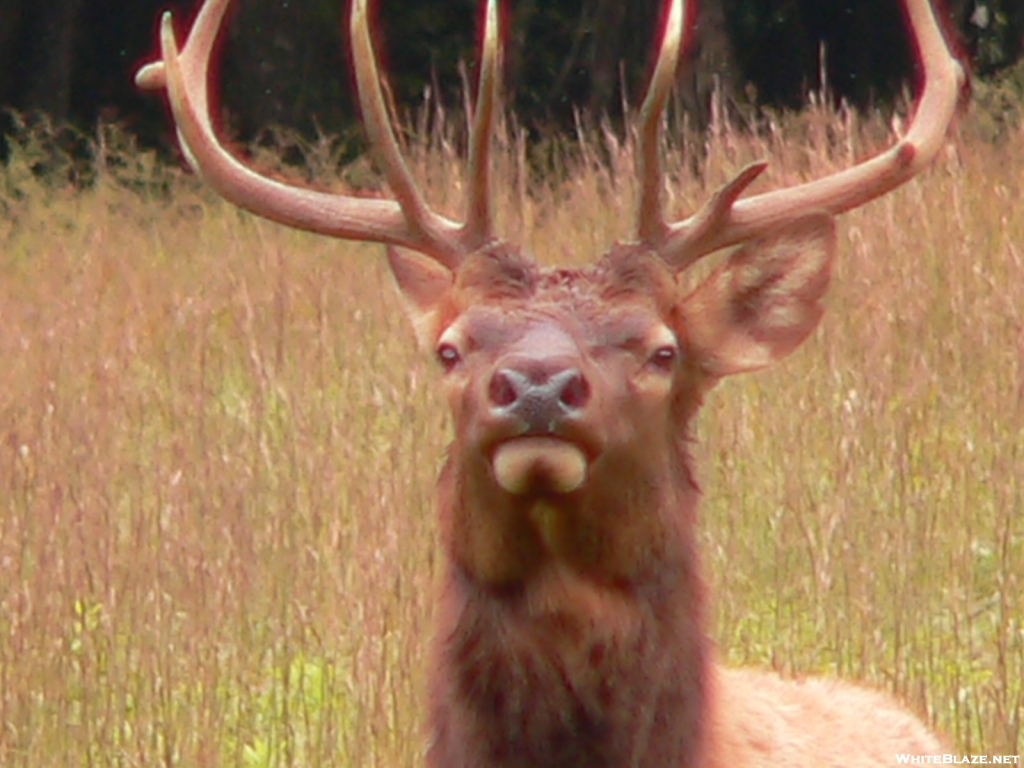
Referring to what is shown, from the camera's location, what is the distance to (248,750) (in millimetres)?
5426

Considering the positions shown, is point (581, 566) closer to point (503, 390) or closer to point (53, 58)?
point (503, 390)

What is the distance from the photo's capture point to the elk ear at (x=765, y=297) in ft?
14.0

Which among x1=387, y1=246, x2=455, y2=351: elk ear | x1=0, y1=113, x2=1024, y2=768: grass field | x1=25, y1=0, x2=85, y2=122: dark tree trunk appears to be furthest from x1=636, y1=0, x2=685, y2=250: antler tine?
x1=25, y1=0, x2=85, y2=122: dark tree trunk

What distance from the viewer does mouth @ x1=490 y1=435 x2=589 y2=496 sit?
11.8 feet

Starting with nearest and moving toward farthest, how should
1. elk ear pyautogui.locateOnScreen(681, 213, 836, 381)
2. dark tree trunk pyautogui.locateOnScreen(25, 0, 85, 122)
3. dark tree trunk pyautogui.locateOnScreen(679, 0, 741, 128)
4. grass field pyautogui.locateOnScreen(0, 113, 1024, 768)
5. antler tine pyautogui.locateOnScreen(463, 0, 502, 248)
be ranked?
antler tine pyautogui.locateOnScreen(463, 0, 502, 248)
elk ear pyautogui.locateOnScreen(681, 213, 836, 381)
grass field pyautogui.locateOnScreen(0, 113, 1024, 768)
dark tree trunk pyautogui.locateOnScreen(679, 0, 741, 128)
dark tree trunk pyautogui.locateOnScreen(25, 0, 85, 122)

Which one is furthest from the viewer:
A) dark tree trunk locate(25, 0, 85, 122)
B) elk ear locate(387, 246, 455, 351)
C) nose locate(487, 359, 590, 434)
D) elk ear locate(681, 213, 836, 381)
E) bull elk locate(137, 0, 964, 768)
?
dark tree trunk locate(25, 0, 85, 122)

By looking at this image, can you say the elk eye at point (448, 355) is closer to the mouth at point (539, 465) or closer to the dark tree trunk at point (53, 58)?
the mouth at point (539, 465)

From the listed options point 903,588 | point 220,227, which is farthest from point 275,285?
point 903,588

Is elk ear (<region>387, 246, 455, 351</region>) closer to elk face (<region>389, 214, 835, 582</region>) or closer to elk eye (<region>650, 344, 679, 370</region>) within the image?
elk face (<region>389, 214, 835, 582</region>)

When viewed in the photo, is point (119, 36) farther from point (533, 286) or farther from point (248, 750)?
point (533, 286)

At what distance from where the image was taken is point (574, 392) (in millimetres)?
3633

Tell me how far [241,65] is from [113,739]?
47.5 feet

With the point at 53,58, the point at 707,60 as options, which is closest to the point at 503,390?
the point at 707,60

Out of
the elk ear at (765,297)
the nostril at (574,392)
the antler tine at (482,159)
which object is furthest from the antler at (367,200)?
the nostril at (574,392)
